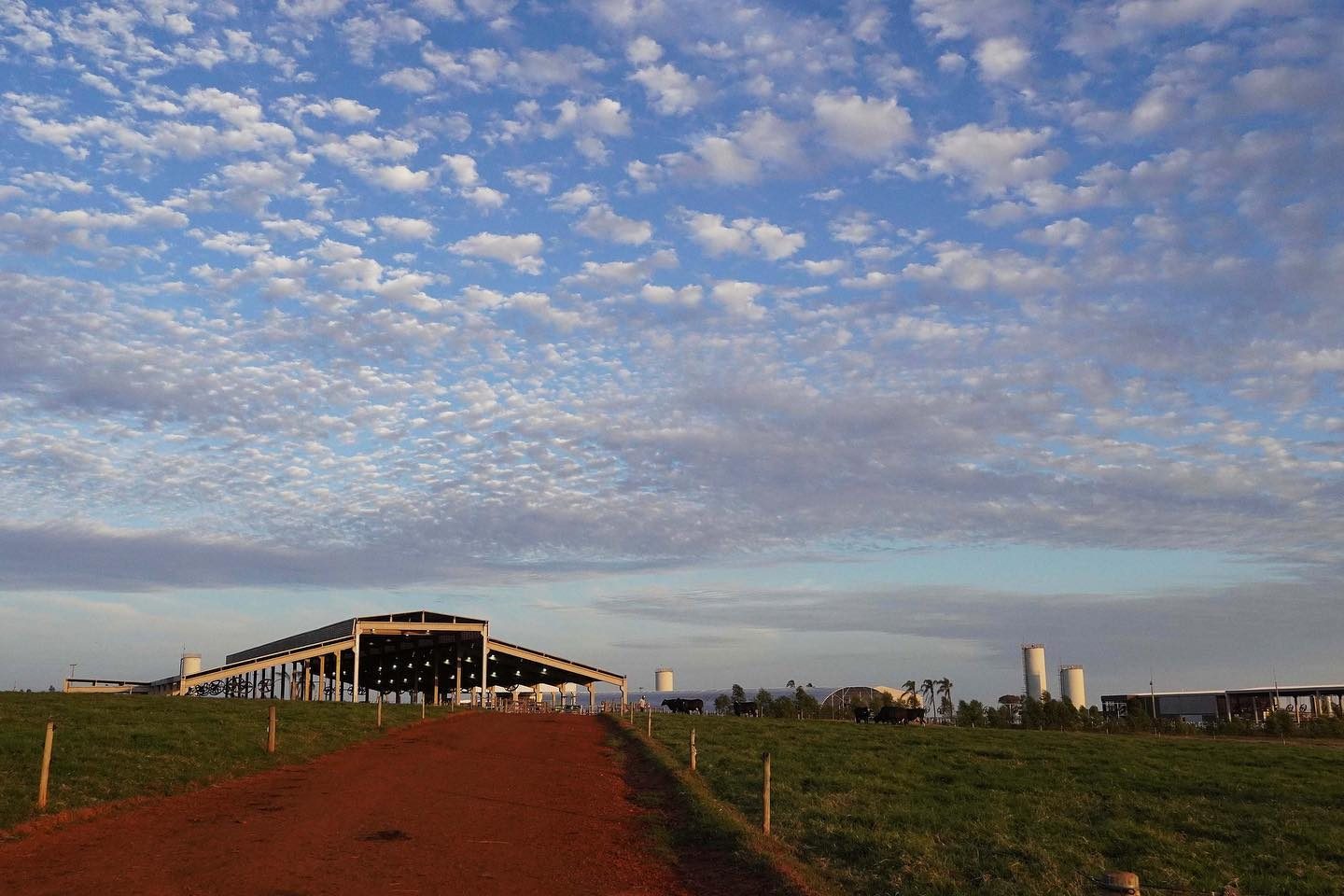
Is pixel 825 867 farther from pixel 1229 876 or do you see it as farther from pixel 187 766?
pixel 187 766

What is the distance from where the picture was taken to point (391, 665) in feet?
270

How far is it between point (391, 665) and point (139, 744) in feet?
196

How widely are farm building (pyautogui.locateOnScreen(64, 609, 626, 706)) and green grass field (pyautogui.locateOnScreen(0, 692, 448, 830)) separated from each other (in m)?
10.6

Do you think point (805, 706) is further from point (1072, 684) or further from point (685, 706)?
point (1072, 684)

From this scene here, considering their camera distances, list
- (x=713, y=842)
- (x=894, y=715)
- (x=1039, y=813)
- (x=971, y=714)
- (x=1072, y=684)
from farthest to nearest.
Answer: (x=1072, y=684) → (x=971, y=714) → (x=894, y=715) → (x=1039, y=813) → (x=713, y=842)

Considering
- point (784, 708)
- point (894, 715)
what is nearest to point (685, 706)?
point (784, 708)

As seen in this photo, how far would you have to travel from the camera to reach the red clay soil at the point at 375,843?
39.5ft

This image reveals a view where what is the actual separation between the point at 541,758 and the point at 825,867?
49.8 feet

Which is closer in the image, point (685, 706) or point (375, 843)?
point (375, 843)

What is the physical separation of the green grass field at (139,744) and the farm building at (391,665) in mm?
10603

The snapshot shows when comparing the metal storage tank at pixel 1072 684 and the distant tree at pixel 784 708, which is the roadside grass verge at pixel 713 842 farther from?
the metal storage tank at pixel 1072 684

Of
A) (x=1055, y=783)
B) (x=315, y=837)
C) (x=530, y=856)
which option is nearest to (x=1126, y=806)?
(x=1055, y=783)

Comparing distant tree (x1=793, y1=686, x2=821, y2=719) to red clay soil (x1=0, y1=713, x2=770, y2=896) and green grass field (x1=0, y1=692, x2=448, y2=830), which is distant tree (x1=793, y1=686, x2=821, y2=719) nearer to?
green grass field (x1=0, y1=692, x2=448, y2=830)

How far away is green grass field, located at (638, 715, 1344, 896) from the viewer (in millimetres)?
13820
